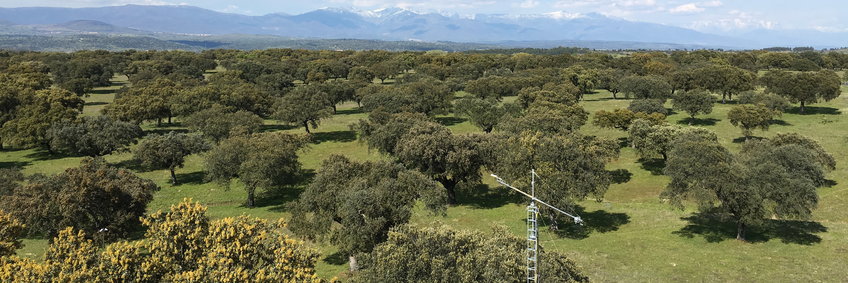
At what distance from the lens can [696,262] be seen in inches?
1345

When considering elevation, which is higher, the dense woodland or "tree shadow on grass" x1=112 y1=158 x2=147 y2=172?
the dense woodland

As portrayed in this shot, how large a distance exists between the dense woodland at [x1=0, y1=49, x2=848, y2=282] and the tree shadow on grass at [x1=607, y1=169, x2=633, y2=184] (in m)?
0.98

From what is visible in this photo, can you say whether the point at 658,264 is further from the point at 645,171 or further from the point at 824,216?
the point at 645,171

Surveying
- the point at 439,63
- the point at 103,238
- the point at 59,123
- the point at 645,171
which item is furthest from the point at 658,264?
the point at 439,63

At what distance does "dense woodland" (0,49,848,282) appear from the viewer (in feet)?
69.7

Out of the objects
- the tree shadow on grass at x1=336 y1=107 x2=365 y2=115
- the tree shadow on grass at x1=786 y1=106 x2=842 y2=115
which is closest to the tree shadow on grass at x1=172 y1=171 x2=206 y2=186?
the tree shadow on grass at x1=336 y1=107 x2=365 y2=115

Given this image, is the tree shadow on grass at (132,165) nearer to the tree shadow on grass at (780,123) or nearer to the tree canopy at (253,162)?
the tree canopy at (253,162)

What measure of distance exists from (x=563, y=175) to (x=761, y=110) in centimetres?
5158

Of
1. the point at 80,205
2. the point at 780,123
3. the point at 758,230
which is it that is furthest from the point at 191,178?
the point at 780,123

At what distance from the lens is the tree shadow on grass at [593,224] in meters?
41.9

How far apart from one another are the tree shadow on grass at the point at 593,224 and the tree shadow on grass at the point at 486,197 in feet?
25.6

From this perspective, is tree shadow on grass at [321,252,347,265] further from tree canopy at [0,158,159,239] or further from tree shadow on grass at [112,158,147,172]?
tree shadow on grass at [112,158,147,172]

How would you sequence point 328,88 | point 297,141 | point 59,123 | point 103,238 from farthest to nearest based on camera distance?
point 328,88, point 59,123, point 297,141, point 103,238

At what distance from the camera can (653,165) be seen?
62156 millimetres
